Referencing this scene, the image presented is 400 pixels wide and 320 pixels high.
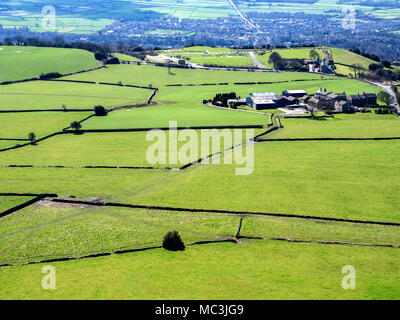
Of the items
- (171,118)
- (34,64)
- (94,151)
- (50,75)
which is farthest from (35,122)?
(34,64)

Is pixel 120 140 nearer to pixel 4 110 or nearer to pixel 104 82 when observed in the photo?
pixel 4 110

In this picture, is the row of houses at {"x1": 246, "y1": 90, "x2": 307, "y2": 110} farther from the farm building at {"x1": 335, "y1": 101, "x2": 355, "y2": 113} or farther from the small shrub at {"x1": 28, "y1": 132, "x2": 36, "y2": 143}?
the small shrub at {"x1": 28, "y1": 132, "x2": 36, "y2": 143}

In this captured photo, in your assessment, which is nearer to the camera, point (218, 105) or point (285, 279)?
point (285, 279)

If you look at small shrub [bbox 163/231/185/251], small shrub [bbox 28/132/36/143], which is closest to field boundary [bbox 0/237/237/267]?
small shrub [bbox 163/231/185/251]

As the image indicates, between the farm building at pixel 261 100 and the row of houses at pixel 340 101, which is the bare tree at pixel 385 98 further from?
the farm building at pixel 261 100

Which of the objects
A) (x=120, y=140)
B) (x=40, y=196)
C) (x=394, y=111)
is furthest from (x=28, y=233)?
(x=394, y=111)

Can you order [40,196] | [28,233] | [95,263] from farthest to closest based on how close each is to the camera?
[40,196] → [28,233] → [95,263]

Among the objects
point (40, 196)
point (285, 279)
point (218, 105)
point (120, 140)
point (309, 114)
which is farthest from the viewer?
point (218, 105)
